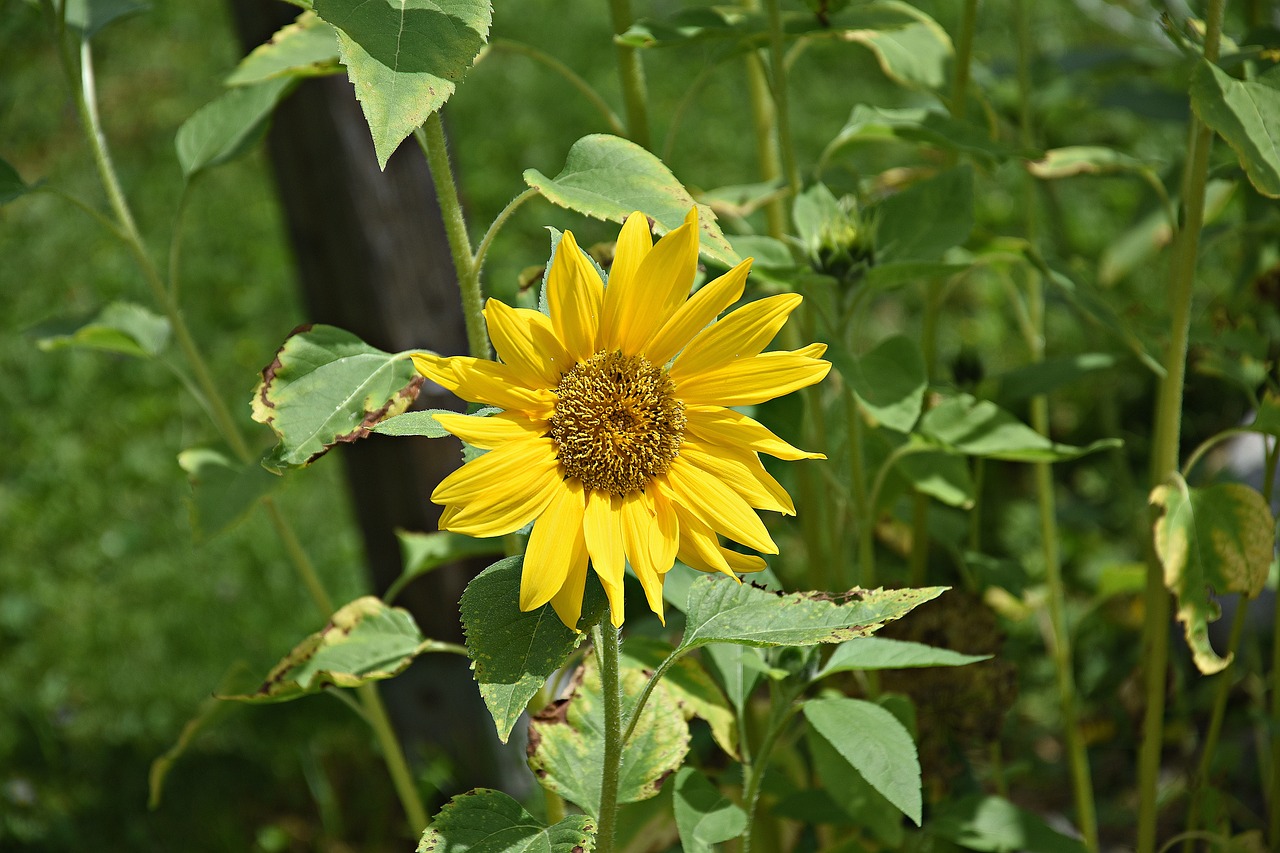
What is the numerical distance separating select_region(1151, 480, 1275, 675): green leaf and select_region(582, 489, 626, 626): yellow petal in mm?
587

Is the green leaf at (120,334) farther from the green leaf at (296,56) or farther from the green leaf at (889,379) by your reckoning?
the green leaf at (889,379)

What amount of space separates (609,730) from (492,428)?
260mm

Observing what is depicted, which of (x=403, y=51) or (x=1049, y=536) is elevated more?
(x=403, y=51)

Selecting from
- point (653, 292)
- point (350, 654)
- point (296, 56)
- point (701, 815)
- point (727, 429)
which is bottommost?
point (701, 815)

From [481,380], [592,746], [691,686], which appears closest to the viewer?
[481,380]

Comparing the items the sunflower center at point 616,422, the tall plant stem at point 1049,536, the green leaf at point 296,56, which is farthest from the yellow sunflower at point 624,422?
the tall plant stem at point 1049,536

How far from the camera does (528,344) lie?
2.54 feet

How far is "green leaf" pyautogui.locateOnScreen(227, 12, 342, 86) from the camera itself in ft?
3.70

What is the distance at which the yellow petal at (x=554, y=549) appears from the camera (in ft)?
2.47

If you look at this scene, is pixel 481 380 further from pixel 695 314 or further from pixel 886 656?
pixel 886 656

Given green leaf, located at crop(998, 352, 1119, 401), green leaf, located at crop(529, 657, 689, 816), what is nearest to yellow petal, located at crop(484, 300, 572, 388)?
green leaf, located at crop(529, 657, 689, 816)

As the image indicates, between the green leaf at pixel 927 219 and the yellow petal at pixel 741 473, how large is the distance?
0.37m

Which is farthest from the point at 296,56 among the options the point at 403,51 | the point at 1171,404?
the point at 1171,404

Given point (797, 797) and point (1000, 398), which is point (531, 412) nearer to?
point (797, 797)
